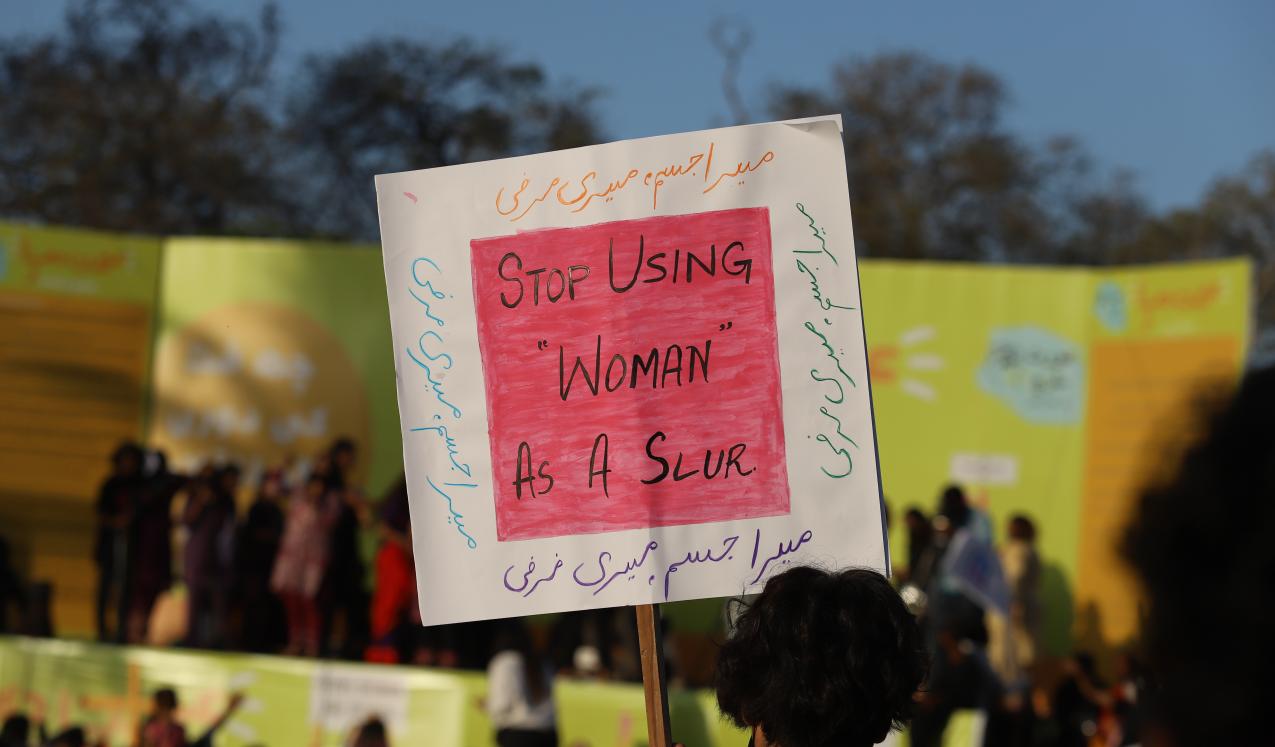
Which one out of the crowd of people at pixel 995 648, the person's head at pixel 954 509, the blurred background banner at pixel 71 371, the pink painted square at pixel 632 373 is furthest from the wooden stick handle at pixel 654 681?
the blurred background banner at pixel 71 371

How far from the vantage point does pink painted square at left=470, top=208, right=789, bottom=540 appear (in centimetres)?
305

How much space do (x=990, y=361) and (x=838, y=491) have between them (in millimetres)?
10059

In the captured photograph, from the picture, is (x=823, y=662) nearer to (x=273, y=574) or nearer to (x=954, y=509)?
(x=954, y=509)

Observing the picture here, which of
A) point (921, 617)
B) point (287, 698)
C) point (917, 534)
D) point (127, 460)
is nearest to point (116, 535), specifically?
point (127, 460)

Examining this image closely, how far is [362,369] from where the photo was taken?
13445 mm

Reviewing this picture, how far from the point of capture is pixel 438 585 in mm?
3062

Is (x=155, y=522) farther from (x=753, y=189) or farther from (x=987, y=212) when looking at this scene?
(x=987, y=212)

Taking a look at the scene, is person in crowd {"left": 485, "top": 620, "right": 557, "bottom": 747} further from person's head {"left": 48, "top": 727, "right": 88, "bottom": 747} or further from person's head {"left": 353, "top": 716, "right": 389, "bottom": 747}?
person's head {"left": 48, "top": 727, "right": 88, "bottom": 747}

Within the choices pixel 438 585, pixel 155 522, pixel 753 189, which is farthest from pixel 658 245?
pixel 155 522

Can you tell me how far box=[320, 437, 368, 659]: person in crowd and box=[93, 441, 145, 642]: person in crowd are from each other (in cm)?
176

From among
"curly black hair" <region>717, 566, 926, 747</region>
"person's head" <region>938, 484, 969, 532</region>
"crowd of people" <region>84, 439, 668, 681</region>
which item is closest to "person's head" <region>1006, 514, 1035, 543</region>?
"person's head" <region>938, 484, 969, 532</region>

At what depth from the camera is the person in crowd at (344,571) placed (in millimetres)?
11039

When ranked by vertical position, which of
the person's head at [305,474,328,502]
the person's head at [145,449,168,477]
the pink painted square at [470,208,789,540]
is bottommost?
the pink painted square at [470,208,789,540]

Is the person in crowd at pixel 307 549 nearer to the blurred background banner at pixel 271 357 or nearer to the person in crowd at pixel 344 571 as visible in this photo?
the person in crowd at pixel 344 571
